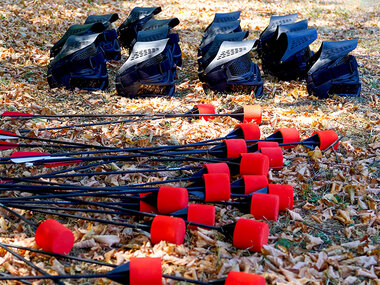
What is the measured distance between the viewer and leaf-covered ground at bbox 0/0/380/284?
9.96 feet

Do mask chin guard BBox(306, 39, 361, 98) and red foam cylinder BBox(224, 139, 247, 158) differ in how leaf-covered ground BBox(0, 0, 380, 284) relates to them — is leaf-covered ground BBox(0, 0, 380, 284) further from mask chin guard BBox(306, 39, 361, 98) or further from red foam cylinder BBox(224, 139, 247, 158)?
red foam cylinder BBox(224, 139, 247, 158)

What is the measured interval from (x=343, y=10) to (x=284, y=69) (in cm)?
660

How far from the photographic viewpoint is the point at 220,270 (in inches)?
116

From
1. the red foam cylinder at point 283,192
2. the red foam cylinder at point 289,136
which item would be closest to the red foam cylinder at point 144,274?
the red foam cylinder at point 283,192

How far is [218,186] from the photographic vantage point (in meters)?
3.48

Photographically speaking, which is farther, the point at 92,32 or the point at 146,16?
the point at 146,16

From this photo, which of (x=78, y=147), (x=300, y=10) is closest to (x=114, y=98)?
(x=78, y=147)

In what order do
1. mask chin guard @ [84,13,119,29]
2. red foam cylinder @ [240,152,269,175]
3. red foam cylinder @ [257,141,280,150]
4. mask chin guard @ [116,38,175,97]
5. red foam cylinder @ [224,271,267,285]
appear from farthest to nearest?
mask chin guard @ [84,13,119,29], mask chin guard @ [116,38,175,97], red foam cylinder @ [257,141,280,150], red foam cylinder @ [240,152,269,175], red foam cylinder @ [224,271,267,285]

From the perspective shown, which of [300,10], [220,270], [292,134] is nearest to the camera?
[220,270]

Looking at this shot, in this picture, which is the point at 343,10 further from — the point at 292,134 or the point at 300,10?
the point at 292,134

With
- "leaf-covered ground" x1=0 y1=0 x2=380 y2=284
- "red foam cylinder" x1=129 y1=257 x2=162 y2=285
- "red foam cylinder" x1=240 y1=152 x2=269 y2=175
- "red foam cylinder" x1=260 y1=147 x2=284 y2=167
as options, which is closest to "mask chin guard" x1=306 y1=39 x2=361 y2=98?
"leaf-covered ground" x1=0 y1=0 x2=380 y2=284

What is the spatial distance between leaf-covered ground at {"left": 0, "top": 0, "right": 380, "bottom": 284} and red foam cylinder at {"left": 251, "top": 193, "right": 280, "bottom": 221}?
10cm

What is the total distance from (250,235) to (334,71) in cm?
366

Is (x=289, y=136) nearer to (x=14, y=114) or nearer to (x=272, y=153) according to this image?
(x=272, y=153)
